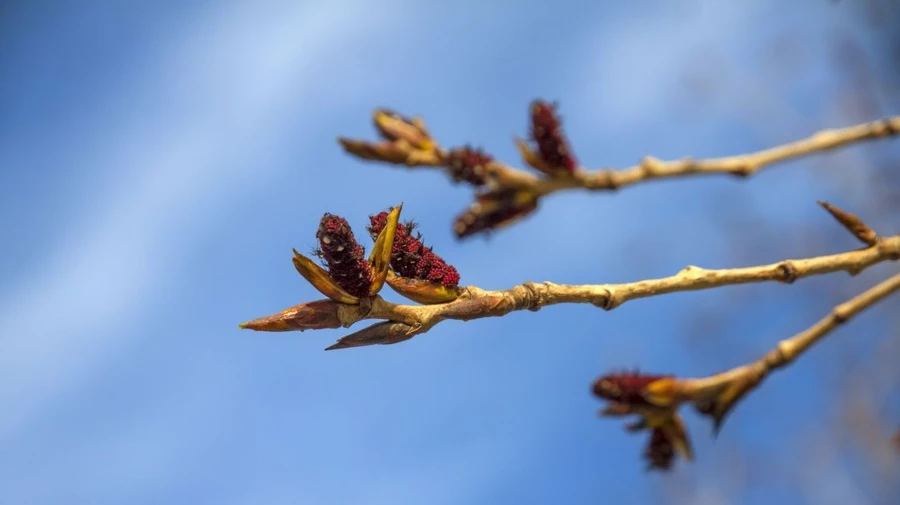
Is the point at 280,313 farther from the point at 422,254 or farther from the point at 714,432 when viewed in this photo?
the point at 714,432

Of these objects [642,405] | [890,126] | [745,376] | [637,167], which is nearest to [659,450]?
[642,405]

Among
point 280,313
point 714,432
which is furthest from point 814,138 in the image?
point 280,313

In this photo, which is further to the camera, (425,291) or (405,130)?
(425,291)

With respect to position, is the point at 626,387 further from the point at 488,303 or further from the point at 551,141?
the point at 488,303

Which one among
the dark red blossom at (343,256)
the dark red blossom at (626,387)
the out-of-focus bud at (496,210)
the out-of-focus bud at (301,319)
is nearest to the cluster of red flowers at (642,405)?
the dark red blossom at (626,387)

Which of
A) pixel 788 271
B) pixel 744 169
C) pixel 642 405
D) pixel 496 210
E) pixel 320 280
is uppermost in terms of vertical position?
pixel 320 280

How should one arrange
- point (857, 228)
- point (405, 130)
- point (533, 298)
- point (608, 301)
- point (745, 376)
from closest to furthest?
point (745, 376) < point (405, 130) < point (857, 228) < point (608, 301) < point (533, 298)

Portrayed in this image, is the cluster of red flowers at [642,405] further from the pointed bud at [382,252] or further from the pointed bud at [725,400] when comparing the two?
the pointed bud at [382,252]
